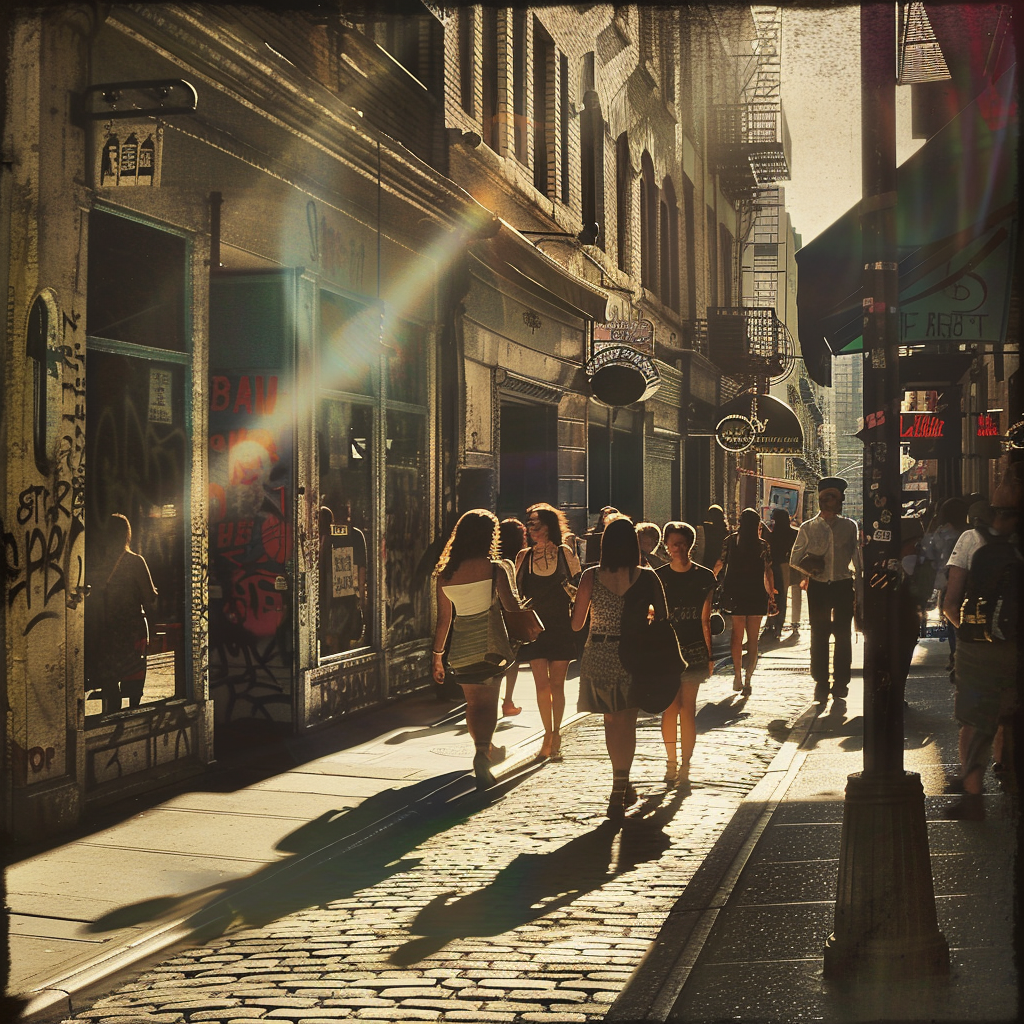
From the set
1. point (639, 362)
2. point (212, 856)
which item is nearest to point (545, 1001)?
point (212, 856)

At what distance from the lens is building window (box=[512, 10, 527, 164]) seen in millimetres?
17875

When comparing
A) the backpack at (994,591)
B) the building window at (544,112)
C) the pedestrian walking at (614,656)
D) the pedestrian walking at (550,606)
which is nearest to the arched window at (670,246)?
the building window at (544,112)

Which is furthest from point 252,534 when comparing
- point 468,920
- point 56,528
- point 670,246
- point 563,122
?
point 670,246

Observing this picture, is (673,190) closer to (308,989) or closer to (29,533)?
(29,533)

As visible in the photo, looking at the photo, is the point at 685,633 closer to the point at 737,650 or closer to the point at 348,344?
the point at 737,650

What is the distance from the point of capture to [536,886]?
676 cm

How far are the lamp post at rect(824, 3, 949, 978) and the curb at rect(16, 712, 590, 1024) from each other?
2738 mm

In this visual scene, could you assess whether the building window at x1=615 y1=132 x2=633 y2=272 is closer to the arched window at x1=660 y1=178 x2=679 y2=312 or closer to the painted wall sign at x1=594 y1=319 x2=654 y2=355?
the painted wall sign at x1=594 y1=319 x2=654 y2=355

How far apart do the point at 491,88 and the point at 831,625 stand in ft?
27.6

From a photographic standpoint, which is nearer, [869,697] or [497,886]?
[869,697]

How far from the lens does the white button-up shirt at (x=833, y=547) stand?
13.0 metres

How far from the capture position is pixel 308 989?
17.1 feet

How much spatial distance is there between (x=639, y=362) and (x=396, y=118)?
780cm

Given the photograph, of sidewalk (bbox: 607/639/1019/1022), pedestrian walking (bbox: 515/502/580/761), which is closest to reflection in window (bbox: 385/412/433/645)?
pedestrian walking (bbox: 515/502/580/761)
